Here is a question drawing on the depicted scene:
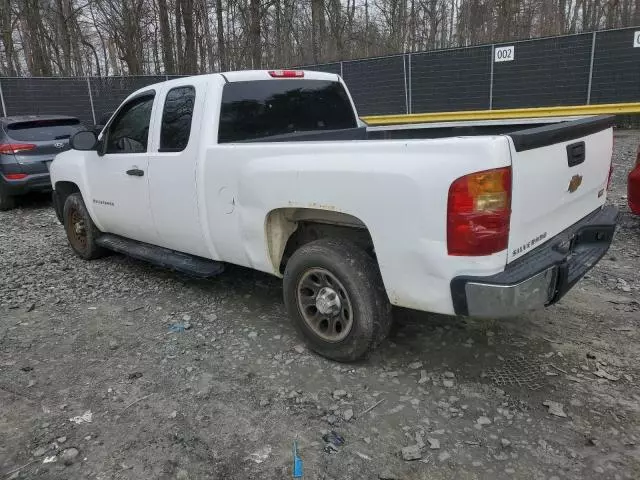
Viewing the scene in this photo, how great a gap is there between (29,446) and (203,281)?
2537 mm

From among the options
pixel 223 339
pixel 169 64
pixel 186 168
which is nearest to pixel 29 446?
pixel 223 339

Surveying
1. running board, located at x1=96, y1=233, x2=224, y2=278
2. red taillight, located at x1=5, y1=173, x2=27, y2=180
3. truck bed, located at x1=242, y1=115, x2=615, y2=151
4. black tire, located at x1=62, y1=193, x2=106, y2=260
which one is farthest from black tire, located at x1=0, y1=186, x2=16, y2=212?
truck bed, located at x1=242, y1=115, x2=615, y2=151

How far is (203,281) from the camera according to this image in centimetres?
525

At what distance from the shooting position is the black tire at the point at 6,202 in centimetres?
944

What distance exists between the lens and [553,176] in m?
2.95

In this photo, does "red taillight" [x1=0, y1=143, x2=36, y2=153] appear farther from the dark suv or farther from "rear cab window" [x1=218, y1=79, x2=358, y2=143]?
"rear cab window" [x1=218, y1=79, x2=358, y2=143]

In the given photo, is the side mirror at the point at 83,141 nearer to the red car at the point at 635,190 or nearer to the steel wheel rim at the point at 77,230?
the steel wheel rim at the point at 77,230

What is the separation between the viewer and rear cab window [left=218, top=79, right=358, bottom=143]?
4129 mm

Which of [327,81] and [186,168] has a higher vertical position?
[327,81]

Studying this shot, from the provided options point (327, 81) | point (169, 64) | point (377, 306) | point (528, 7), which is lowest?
point (377, 306)

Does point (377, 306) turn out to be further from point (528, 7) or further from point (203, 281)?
point (528, 7)

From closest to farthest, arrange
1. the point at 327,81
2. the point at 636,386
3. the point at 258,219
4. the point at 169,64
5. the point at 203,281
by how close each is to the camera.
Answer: the point at 636,386
the point at 258,219
the point at 327,81
the point at 203,281
the point at 169,64

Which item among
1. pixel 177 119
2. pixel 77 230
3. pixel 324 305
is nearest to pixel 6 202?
pixel 77 230

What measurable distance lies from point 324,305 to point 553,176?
1583mm
